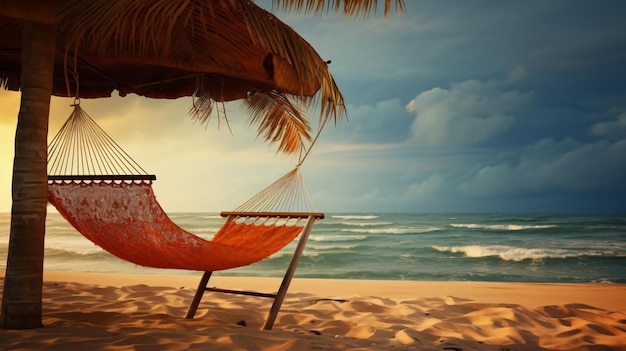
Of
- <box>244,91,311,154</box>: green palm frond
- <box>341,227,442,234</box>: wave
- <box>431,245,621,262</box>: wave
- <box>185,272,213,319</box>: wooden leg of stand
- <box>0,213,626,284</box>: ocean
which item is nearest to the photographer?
<box>185,272,213,319</box>: wooden leg of stand

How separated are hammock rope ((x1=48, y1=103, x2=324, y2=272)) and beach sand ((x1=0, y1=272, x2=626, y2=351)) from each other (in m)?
0.29

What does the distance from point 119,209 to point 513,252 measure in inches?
392

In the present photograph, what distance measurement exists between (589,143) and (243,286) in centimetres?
1767

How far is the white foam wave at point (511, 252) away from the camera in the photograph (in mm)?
9812

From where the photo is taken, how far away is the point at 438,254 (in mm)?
10469

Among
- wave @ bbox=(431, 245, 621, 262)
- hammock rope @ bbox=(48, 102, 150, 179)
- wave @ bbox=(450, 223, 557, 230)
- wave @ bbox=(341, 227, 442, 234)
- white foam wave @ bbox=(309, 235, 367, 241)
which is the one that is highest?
hammock rope @ bbox=(48, 102, 150, 179)

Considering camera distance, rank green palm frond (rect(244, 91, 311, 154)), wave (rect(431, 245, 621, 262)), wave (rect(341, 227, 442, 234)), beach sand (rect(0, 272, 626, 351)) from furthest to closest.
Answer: wave (rect(341, 227, 442, 234)) → wave (rect(431, 245, 621, 262)) → green palm frond (rect(244, 91, 311, 154)) → beach sand (rect(0, 272, 626, 351))

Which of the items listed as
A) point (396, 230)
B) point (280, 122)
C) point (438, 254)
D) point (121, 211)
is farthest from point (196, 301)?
point (396, 230)

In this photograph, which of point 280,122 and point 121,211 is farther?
point 280,122

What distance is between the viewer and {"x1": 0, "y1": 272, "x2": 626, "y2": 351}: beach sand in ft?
Result: 5.76

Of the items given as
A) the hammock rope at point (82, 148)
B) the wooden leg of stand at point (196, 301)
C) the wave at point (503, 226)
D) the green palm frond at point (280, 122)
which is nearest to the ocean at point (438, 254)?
the wave at point (503, 226)

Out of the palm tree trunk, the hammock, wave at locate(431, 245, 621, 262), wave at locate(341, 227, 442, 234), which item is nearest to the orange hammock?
the hammock

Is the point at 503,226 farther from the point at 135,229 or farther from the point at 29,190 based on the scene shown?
the point at 29,190

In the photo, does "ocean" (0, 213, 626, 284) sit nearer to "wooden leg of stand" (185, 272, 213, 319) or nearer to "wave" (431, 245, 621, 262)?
"wave" (431, 245, 621, 262)
